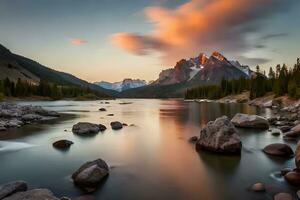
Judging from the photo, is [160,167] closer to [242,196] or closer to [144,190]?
[144,190]

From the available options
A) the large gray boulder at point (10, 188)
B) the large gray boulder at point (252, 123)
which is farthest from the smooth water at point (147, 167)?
the large gray boulder at point (252, 123)

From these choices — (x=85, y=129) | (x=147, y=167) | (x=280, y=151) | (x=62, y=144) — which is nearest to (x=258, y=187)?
(x=147, y=167)

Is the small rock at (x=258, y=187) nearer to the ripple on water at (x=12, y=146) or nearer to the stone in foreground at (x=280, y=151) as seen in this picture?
the stone in foreground at (x=280, y=151)

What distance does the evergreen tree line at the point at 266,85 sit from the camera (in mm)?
94600

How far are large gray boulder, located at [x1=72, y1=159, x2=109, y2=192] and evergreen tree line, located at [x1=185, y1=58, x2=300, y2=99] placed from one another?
82.8 m

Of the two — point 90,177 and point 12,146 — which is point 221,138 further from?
point 12,146

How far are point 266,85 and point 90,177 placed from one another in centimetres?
12592

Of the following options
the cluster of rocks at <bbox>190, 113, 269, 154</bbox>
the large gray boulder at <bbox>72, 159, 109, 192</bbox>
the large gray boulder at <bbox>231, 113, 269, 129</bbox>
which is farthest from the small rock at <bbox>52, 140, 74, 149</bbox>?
the large gray boulder at <bbox>231, 113, 269, 129</bbox>

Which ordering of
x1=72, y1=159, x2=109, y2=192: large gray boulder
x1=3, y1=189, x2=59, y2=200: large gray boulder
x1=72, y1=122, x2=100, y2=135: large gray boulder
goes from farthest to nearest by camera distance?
x1=72, y1=122, x2=100, y2=135: large gray boulder
x1=72, y1=159, x2=109, y2=192: large gray boulder
x1=3, y1=189, x2=59, y2=200: large gray boulder

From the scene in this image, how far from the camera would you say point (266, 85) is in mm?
127438

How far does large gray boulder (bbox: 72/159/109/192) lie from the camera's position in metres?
15.2

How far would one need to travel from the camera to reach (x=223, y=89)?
551 feet

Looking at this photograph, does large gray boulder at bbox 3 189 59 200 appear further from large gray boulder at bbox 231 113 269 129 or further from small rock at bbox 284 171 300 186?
large gray boulder at bbox 231 113 269 129

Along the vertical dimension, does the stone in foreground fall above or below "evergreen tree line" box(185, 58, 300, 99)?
below
